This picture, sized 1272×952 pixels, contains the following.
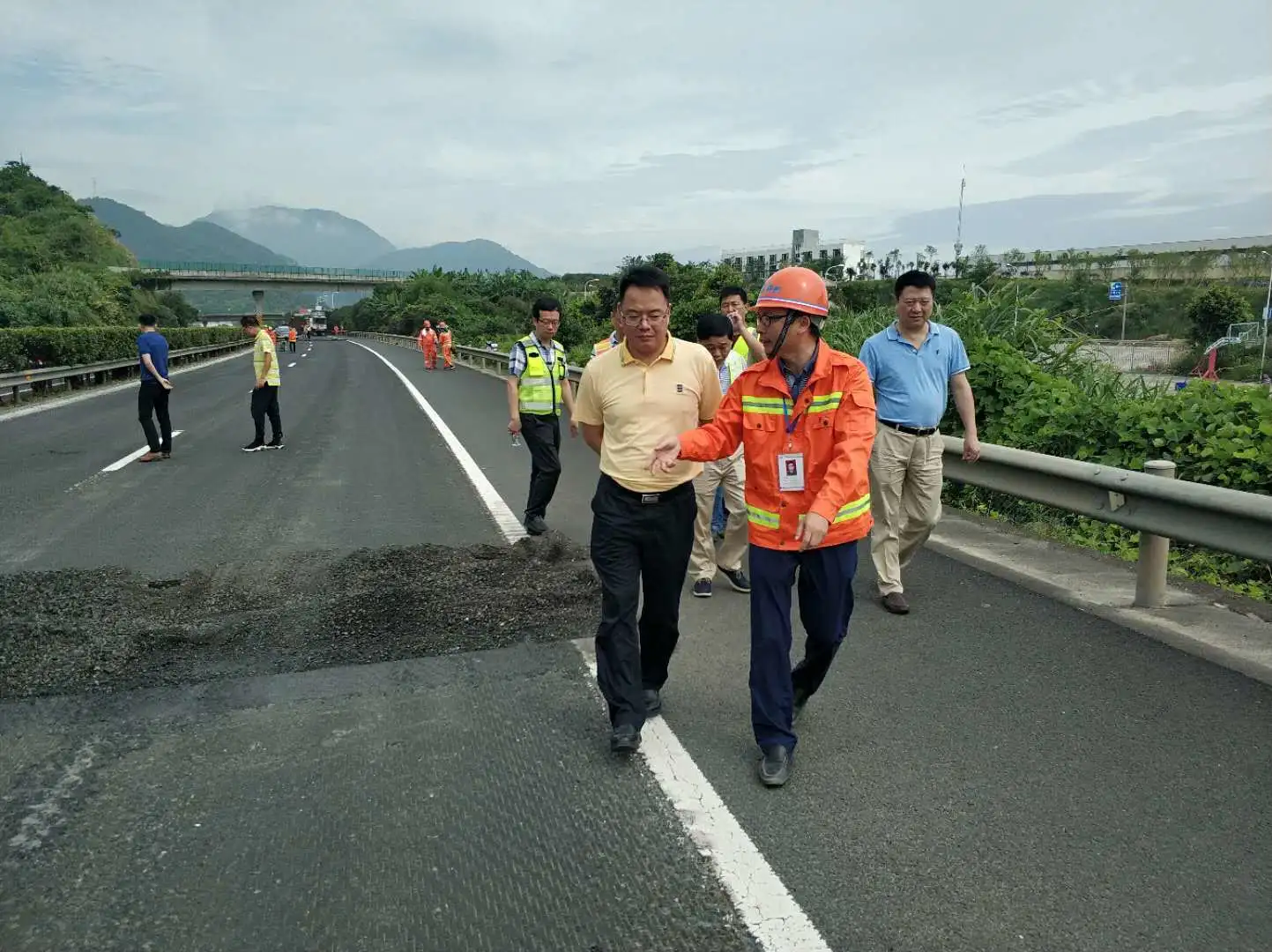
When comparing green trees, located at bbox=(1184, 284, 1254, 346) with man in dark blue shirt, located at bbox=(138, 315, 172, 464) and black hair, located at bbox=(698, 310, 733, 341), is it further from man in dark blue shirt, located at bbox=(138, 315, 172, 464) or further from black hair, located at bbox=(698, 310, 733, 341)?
man in dark blue shirt, located at bbox=(138, 315, 172, 464)

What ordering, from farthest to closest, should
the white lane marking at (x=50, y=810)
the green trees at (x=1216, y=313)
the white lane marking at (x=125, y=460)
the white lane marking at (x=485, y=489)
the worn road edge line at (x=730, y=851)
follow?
1. the green trees at (x=1216, y=313)
2. the white lane marking at (x=125, y=460)
3. the white lane marking at (x=485, y=489)
4. the white lane marking at (x=50, y=810)
5. the worn road edge line at (x=730, y=851)

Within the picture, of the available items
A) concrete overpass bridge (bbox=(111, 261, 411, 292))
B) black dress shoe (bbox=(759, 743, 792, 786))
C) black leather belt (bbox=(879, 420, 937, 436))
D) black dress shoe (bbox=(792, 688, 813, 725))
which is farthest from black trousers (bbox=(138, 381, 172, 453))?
concrete overpass bridge (bbox=(111, 261, 411, 292))

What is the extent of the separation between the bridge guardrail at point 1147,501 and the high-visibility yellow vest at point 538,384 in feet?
10.3

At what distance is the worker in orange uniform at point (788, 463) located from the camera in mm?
3547

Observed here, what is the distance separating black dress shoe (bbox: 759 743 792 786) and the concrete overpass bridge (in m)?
82.7

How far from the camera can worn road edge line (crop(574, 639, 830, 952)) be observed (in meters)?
2.63

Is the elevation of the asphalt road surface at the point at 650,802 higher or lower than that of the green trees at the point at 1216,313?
lower

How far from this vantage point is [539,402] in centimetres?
795

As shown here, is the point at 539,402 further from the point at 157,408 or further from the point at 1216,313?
the point at 1216,313

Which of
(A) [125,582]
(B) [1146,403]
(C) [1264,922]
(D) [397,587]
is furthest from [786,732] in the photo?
(B) [1146,403]

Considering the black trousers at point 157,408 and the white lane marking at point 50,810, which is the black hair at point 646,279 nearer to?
the white lane marking at point 50,810

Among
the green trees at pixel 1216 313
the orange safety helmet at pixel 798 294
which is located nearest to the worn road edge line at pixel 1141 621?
the orange safety helmet at pixel 798 294

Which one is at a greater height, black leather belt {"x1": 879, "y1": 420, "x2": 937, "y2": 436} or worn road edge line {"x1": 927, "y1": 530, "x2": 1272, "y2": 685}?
black leather belt {"x1": 879, "y1": 420, "x2": 937, "y2": 436}

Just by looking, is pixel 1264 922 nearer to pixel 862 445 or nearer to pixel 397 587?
pixel 862 445
